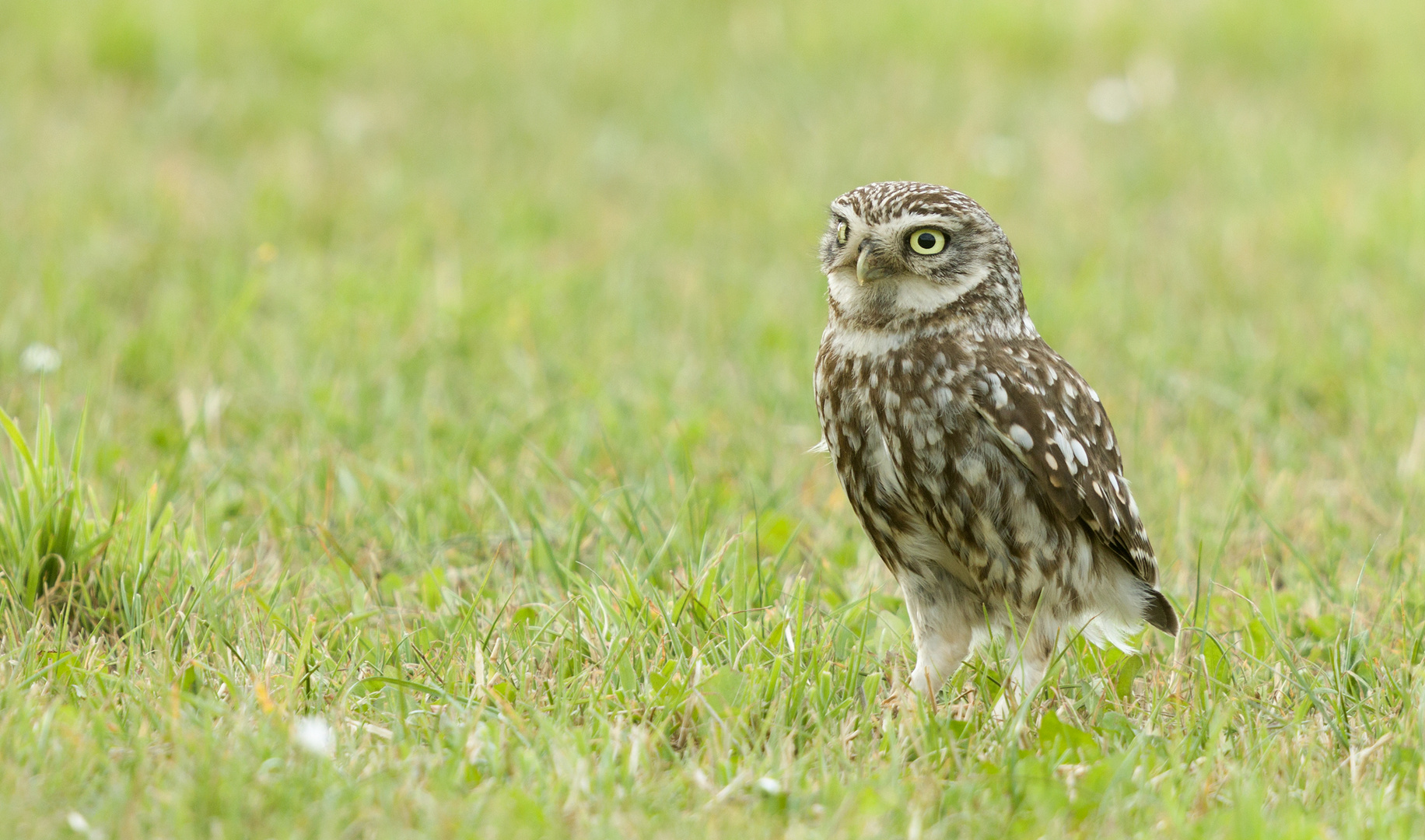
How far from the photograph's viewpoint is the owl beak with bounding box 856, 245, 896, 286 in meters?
3.31

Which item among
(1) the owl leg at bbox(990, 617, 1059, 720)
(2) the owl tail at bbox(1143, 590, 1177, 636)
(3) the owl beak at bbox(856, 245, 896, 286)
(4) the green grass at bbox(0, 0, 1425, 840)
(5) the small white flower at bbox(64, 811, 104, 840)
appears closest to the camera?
(5) the small white flower at bbox(64, 811, 104, 840)

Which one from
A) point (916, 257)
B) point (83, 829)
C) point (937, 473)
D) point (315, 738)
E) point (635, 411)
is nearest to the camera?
point (83, 829)

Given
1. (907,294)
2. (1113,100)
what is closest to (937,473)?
(907,294)

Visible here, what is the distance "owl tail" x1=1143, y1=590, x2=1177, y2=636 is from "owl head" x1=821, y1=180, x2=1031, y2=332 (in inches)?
31.3

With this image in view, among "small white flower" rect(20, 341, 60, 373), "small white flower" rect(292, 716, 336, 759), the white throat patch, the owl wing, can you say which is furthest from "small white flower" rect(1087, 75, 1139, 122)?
"small white flower" rect(292, 716, 336, 759)

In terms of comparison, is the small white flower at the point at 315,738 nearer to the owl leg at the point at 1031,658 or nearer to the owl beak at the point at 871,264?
the owl leg at the point at 1031,658

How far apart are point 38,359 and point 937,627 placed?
3.11 meters

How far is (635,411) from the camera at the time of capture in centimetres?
505

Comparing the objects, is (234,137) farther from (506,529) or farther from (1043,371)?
(1043,371)

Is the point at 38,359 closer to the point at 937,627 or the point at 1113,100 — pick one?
the point at 937,627

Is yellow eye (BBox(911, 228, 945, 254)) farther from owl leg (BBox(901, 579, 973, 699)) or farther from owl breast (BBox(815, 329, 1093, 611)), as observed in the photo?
owl leg (BBox(901, 579, 973, 699))

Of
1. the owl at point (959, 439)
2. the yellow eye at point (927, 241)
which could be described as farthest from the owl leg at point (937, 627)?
the yellow eye at point (927, 241)

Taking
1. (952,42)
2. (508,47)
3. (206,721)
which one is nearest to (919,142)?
(952,42)

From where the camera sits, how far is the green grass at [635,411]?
2.70m
